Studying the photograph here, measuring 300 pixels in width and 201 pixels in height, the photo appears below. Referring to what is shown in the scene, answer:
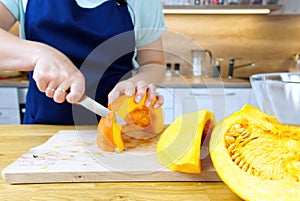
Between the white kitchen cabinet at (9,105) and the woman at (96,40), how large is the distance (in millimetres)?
821

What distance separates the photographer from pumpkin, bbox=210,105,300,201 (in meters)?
0.33

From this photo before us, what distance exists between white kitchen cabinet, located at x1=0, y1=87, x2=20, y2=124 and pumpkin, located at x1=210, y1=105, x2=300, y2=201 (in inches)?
58.3

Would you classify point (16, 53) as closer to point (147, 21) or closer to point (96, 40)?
point (96, 40)

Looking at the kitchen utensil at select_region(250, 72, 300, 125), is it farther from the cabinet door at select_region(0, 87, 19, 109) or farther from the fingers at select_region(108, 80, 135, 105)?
the cabinet door at select_region(0, 87, 19, 109)

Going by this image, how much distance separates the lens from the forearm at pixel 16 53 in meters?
0.47

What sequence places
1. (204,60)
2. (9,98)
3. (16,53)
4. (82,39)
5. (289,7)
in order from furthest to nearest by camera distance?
(204,60)
(289,7)
(9,98)
(82,39)
(16,53)

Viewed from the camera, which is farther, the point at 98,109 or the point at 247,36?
the point at 247,36

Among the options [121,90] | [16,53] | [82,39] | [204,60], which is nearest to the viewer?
[16,53]

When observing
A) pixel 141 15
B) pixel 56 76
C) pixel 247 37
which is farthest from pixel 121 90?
pixel 247 37

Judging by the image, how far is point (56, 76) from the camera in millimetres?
437

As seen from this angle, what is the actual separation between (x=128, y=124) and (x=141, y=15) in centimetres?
37

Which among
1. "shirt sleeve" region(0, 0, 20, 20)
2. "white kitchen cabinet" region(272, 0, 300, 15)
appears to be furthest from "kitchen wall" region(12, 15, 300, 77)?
"shirt sleeve" region(0, 0, 20, 20)

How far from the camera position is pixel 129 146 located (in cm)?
55

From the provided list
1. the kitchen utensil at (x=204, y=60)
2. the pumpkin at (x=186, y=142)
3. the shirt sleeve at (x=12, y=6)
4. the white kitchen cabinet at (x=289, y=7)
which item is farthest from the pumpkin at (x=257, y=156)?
the white kitchen cabinet at (x=289, y=7)
